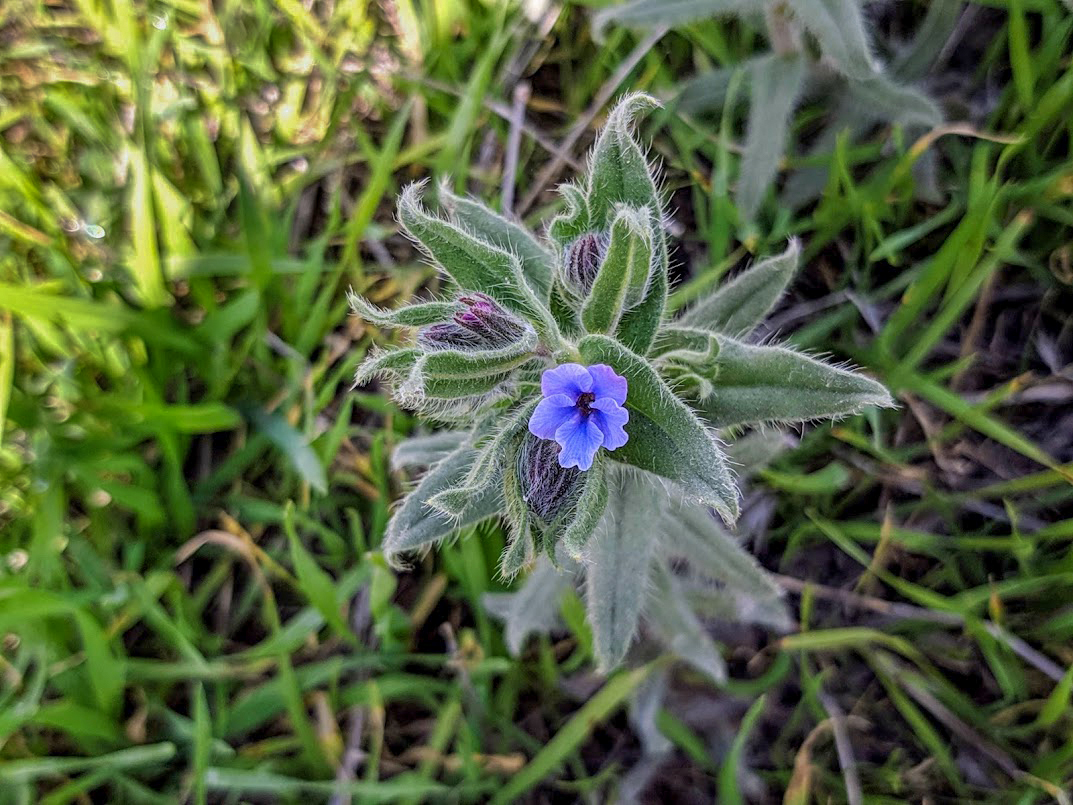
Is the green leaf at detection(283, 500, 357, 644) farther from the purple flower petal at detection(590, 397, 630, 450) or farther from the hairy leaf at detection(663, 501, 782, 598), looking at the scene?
the purple flower petal at detection(590, 397, 630, 450)

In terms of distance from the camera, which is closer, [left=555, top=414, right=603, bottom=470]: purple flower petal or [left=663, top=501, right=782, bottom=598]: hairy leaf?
[left=555, top=414, right=603, bottom=470]: purple flower petal

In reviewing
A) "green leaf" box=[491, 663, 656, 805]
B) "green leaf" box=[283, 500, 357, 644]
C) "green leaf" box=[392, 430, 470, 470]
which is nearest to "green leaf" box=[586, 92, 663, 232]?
"green leaf" box=[392, 430, 470, 470]

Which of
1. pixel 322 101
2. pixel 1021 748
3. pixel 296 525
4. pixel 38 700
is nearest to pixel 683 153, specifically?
pixel 322 101

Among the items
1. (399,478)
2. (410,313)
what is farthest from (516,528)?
(399,478)

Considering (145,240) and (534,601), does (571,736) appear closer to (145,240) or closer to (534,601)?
(534,601)

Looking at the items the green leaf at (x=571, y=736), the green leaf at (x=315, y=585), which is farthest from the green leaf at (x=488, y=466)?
the green leaf at (x=571, y=736)

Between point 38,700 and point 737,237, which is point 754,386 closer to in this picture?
point 737,237

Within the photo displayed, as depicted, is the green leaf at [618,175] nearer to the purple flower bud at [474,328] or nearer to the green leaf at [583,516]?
the purple flower bud at [474,328]
